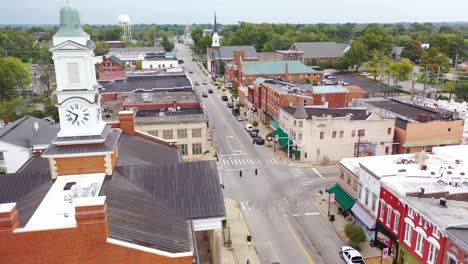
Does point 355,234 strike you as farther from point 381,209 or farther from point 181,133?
point 181,133

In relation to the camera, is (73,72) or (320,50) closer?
(73,72)

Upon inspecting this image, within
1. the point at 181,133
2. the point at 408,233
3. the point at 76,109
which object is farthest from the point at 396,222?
the point at 181,133

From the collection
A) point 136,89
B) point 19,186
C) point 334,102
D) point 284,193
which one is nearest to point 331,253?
point 284,193

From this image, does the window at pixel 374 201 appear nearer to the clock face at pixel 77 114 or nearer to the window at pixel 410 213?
the window at pixel 410 213

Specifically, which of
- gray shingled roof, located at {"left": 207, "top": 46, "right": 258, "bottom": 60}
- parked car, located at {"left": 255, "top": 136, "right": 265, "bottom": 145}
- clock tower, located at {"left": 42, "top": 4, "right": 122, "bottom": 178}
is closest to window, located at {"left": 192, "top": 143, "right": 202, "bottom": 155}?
parked car, located at {"left": 255, "top": 136, "right": 265, "bottom": 145}

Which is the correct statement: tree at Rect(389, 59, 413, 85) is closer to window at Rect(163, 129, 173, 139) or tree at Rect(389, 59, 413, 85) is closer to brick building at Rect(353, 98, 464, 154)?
brick building at Rect(353, 98, 464, 154)

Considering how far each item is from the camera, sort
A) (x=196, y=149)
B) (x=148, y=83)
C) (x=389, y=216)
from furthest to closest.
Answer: (x=148, y=83) < (x=196, y=149) < (x=389, y=216)

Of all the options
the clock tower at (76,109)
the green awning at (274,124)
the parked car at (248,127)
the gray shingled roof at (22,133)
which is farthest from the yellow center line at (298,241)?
the parked car at (248,127)
